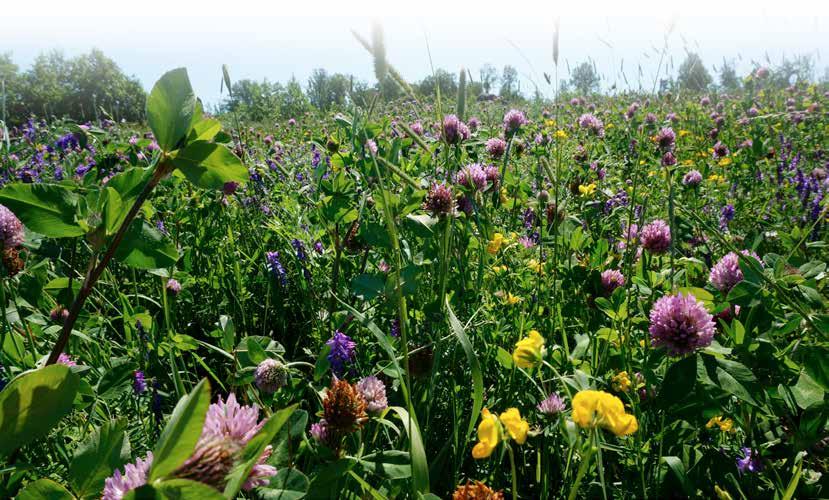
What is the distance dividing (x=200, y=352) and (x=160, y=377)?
0.89ft

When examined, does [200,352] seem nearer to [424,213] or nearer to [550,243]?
[424,213]

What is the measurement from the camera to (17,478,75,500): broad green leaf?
0.47 meters

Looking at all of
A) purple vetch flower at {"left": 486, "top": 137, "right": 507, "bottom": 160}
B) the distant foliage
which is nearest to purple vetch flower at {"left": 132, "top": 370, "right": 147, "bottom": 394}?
purple vetch flower at {"left": 486, "top": 137, "right": 507, "bottom": 160}

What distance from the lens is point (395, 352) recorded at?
1248 mm

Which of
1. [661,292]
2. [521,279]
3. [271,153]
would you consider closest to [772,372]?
[661,292]

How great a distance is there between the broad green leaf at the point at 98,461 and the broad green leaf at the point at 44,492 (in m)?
0.05

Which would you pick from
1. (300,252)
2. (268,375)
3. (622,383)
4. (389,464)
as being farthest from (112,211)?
(300,252)

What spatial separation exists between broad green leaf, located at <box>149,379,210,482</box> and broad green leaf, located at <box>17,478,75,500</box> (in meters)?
0.22

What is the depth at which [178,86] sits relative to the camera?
493 mm

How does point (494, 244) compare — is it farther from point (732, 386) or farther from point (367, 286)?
point (732, 386)

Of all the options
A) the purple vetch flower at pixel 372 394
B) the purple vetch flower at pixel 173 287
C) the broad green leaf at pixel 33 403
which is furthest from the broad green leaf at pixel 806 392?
the purple vetch flower at pixel 173 287

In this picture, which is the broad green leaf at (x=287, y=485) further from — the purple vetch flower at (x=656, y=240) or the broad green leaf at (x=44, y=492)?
the purple vetch flower at (x=656, y=240)

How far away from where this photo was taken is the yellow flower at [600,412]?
0.58 meters

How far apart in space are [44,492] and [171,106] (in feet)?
1.24
